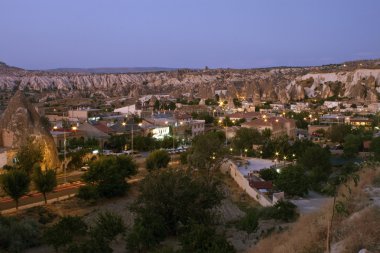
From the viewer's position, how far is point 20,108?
99.7 ft

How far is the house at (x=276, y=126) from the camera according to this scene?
43.8 meters

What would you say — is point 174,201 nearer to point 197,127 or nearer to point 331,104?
point 197,127

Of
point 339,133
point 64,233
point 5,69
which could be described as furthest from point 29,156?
point 5,69

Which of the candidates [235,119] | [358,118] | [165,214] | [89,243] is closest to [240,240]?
[165,214]

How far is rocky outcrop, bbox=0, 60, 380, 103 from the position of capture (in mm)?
90312

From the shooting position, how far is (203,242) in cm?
1291

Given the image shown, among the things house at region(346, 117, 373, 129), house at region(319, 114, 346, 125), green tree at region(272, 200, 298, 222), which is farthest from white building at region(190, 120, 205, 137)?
green tree at region(272, 200, 298, 222)

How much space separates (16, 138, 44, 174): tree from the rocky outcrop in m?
60.4

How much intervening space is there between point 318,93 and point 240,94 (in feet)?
48.2

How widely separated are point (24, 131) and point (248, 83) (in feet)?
247

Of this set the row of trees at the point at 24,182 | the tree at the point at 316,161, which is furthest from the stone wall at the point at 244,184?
the row of trees at the point at 24,182

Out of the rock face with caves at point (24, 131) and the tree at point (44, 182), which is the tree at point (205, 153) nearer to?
the rock face with caves at point (24, 131)

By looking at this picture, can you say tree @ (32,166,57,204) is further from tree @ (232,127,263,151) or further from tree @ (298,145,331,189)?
tree @ (232,127,263,151)

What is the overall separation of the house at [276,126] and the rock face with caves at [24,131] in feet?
A: 66.5
